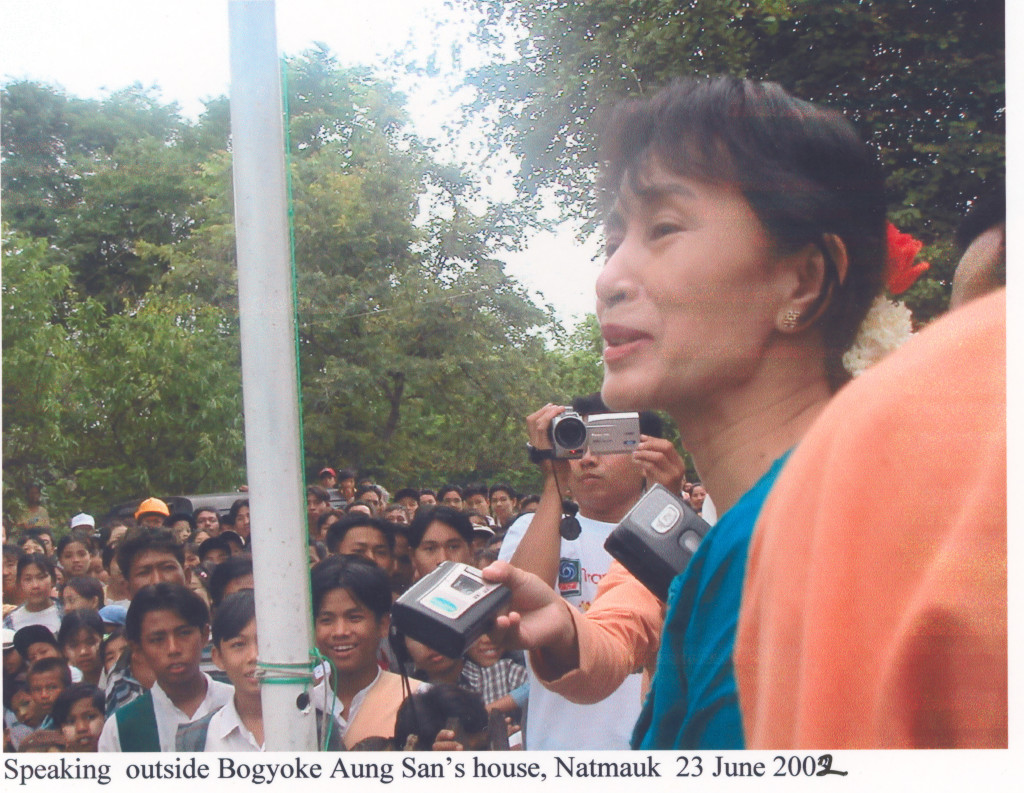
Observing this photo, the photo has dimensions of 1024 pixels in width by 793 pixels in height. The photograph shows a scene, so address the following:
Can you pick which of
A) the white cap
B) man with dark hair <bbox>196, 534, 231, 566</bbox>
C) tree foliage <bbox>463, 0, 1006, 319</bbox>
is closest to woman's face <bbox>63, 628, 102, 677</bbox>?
the white cap

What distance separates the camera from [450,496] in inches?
83.7

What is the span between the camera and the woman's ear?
188cm

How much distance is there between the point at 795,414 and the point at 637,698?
66 cm

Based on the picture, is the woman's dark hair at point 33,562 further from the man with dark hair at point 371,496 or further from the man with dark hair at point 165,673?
the man with dark hair at point 371,496

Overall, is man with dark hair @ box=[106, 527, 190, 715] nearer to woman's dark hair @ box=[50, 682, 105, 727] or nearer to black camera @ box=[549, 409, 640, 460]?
woman's dark hair @ box=[50, 682, 105, 727]

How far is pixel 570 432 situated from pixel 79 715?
1.22m

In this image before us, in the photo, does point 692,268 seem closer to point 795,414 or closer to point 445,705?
point 795,414

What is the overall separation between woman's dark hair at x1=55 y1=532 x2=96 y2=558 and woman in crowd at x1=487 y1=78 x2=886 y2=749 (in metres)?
1.00

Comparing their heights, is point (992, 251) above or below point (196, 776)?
above

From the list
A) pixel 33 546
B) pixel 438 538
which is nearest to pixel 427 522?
pixel 438 538

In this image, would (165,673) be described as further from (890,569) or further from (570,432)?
(890,569)

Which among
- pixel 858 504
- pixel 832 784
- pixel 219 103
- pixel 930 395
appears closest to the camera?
pixel 858 504

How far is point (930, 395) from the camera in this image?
1.57 m

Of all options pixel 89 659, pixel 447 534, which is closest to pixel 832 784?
pixel 447 534
